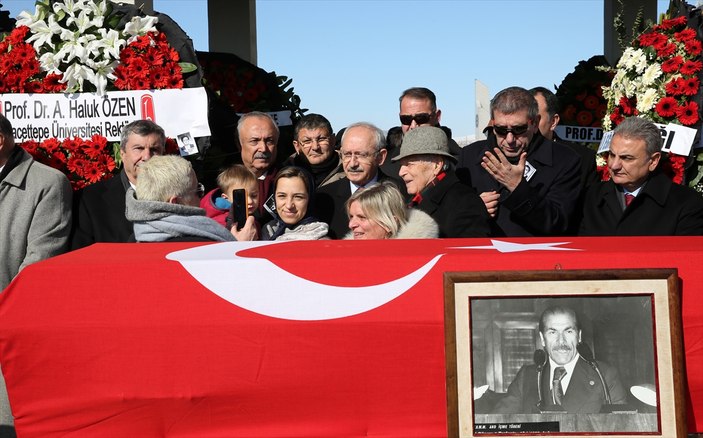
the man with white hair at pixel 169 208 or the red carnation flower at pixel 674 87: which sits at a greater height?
the red carnation flower at pixel 674 87

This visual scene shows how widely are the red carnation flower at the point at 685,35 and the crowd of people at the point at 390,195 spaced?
1.06 meters

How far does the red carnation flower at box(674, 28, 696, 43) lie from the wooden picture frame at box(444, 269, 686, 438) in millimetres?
3012

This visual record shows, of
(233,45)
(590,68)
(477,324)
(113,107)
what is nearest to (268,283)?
(477,324)

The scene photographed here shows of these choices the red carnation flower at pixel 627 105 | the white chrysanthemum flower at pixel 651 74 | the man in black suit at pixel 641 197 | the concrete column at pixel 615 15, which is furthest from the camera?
the concrete column at pixel 615 15

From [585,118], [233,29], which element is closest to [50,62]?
[585,118]

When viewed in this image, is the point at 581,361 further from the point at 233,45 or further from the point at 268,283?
the point at 233,45

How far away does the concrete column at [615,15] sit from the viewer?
417 inches

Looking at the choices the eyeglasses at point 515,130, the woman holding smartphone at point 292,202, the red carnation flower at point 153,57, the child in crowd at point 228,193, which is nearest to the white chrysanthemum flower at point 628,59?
the eyeglasses at point 515,130

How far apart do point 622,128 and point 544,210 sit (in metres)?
0.55

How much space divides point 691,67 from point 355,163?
6.50 ft

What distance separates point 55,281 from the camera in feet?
10.3

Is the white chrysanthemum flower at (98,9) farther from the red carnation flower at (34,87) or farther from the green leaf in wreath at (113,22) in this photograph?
the red carnation flower at (34,87)

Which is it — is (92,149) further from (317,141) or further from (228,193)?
(317,141)

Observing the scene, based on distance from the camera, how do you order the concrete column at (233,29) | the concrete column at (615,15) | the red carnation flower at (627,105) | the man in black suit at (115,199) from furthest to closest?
the concrete column at (233,29) < the concrete column at (615,15) < the red carnation flower at (627,105) < the man in black suit at (115,199)
